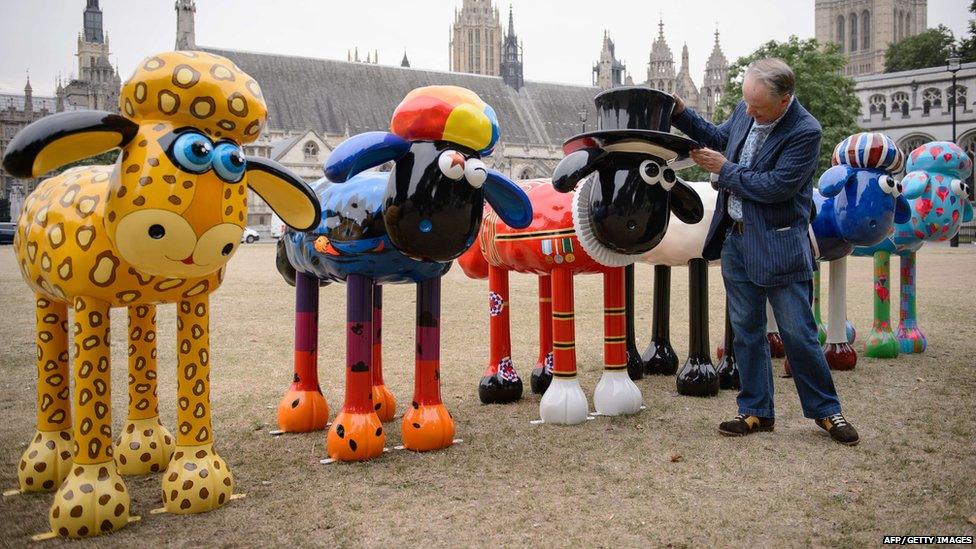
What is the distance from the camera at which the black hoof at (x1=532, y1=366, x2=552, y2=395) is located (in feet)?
21.0

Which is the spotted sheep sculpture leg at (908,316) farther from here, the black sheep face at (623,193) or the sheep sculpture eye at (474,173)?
the sheep sculpture eye at (474,173)

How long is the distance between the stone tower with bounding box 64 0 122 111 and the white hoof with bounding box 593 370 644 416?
98.4 meters

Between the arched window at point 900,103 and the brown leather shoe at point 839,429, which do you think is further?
the arched window at point 900,103

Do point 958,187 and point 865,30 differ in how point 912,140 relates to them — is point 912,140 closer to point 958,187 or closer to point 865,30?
point 865,30

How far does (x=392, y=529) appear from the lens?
3549 millimetres

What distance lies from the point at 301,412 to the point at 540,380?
6.63 ft

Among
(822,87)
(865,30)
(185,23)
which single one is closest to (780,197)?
(822,87)

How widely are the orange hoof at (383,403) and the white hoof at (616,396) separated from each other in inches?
57.9

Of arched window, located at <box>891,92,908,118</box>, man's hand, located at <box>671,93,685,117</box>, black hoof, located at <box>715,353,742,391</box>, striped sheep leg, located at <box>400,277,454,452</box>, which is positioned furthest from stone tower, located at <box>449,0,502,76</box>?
striped sheep leg, located at <box>400,277,454,452</box>

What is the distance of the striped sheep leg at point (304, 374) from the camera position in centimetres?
530

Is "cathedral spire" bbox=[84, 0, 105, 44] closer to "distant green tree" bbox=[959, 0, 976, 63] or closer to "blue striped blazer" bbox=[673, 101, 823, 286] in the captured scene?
"distant green tree" bbox=[959, 0, 976, 63]

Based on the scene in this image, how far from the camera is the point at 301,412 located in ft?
17.4

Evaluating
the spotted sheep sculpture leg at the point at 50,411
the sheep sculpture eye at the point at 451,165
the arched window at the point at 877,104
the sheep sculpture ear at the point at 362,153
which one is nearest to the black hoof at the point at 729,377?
the sheep sculpture eye at the point at 451,165

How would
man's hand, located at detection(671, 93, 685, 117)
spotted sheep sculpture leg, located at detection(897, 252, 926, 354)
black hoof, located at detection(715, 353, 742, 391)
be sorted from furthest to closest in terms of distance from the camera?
spotted sheep sculpture leg, located at detection(897, 252, 926, 354) → black hoof, located at detection(715, 353, 742, 391) → man's hand, located at detection(671, 93, 685, 117)
